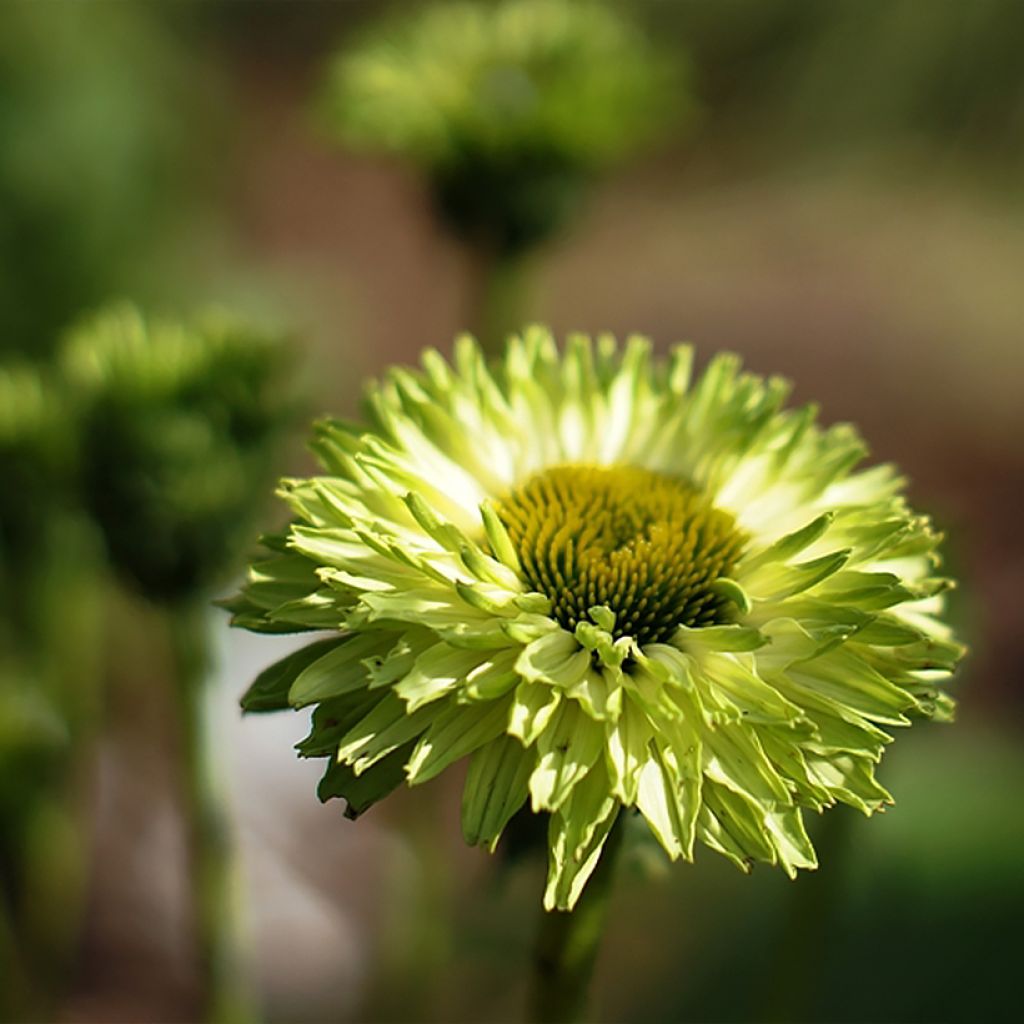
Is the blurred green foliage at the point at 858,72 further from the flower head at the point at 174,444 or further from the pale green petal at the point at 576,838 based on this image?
the pale green petal at the point at 576,838

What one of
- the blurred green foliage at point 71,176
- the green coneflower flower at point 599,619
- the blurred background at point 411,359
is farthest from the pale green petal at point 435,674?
the blurred green foliage at point 71,176

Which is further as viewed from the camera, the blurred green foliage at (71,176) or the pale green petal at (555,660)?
the blurred green foliage at (71,176)

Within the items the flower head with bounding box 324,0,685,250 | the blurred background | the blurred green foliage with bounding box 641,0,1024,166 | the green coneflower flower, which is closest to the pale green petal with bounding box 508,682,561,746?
the green coneflower flower

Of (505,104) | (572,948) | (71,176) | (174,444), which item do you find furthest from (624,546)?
(71,176)

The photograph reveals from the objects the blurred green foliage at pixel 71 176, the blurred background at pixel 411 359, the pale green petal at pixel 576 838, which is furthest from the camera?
the blurred green foliage at pixel 71 176

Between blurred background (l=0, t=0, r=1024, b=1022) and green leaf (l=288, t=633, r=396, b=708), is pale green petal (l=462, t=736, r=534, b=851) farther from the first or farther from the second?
blurred background (l=0, t=0, r=1024, b=1022)

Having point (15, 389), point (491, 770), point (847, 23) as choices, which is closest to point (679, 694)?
point (491, 770)

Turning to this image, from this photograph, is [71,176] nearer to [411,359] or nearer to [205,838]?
[411,359]
